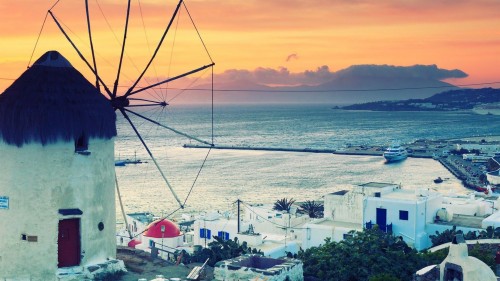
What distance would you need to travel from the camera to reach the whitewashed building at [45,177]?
19281mm

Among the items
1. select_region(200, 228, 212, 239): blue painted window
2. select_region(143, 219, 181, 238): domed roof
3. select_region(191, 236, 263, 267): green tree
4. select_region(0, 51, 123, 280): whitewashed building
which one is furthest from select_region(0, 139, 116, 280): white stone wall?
select_region(200, 228, 212, 239): blue painted window

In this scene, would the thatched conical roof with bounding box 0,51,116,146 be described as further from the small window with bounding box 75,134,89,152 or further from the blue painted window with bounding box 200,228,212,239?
the blue painted window with bounding box 200,228,212,239

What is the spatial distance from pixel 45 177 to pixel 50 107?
191 cm

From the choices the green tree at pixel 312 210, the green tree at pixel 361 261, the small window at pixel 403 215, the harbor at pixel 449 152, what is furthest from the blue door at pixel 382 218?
the harbor at pixel 449 152

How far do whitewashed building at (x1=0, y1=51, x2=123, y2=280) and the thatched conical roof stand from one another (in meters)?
0.03

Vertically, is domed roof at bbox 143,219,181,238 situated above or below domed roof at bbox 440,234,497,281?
below

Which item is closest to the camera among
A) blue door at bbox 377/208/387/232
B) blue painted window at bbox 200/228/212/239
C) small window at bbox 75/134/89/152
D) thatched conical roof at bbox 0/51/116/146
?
thatched conical roof at bbox 0/51/116/146

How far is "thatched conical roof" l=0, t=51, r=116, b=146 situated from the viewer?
63.2 feet

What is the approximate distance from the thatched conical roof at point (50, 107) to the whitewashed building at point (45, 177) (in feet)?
0.09

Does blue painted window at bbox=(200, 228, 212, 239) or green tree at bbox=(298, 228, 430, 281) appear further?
blue painted window at bbox=(200, 228, 212, 239)

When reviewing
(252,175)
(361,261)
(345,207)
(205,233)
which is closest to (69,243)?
(361,261)

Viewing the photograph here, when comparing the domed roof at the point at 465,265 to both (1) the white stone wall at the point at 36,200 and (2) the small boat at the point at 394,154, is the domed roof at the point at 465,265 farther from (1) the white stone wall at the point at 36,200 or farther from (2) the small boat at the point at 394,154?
(2) the small boat at the point at 394,154

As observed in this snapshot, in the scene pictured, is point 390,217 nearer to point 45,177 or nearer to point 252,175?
point 45,177

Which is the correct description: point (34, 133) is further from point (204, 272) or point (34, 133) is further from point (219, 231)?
point (219, 231)
